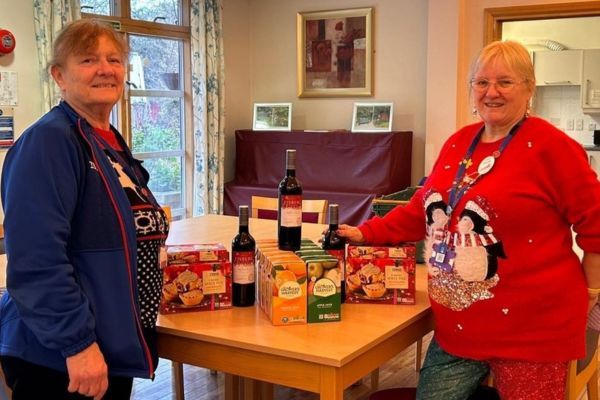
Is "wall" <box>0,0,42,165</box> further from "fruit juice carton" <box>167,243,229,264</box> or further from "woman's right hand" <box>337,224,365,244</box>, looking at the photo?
"woman's right hand" <box>337,224,365,244</box>

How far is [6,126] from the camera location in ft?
13.5

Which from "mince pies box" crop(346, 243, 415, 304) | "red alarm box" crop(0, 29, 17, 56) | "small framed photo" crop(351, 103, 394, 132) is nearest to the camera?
"mince pies box" crop(346, 243, 415, 304)

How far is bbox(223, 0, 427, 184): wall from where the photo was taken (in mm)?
5336

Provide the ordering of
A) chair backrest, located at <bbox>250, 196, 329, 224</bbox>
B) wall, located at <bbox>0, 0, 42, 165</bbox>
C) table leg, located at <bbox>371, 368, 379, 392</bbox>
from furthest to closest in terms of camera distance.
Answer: wall, located at <bbox>0, 0, 42, 165</bbox>, chair backrest, located at <bbox>250, 196, 329, 224</bbox>, table leg, located at <bbox>371, 368, 379, 392</bbox>

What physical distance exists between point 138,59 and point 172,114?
1.82ft

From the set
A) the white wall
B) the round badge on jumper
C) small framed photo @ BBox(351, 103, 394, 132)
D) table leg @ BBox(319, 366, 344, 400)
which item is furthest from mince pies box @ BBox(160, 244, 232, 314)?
small framed photo @ BBox(351, 103, 394, 132)

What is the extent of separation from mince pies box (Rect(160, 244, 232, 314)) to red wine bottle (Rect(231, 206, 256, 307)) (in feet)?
0.07

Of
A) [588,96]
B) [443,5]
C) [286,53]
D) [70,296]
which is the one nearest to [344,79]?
[286,53]

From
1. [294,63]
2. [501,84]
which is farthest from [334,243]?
[294,63]

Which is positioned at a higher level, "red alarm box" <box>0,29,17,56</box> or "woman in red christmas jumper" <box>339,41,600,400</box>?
"red alarm box" <box>0,29,17,56</box>

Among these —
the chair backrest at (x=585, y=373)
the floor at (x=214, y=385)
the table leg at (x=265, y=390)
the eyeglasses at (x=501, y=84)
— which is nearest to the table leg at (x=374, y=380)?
the floor at (x=214, y=385)

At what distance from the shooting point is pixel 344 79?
5.64 m

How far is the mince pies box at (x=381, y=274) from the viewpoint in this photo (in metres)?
1.88

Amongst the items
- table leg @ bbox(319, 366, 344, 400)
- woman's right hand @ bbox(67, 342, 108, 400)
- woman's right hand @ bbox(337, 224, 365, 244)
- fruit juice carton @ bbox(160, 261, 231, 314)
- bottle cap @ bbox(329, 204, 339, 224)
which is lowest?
table leg @ bbox(319, 366, 344, 400)
